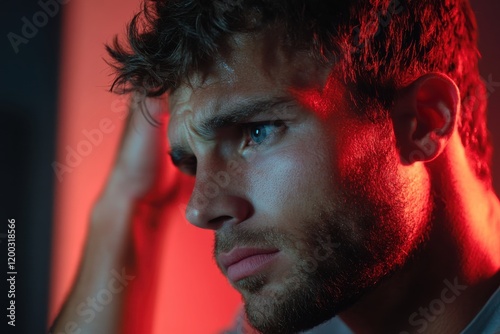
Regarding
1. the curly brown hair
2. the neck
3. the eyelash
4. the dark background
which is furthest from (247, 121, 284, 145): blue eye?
the dark background

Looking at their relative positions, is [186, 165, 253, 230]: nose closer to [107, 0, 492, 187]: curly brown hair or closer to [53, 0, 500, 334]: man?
[53, 0, 500, 334]: man

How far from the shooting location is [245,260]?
2.54 ft

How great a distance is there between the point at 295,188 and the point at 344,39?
210 millimetres

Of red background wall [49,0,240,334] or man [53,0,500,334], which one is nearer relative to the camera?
man [53,0,500,334]

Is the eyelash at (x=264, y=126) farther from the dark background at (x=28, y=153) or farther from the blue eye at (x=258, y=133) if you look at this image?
the dark background at (x=28, y=153)

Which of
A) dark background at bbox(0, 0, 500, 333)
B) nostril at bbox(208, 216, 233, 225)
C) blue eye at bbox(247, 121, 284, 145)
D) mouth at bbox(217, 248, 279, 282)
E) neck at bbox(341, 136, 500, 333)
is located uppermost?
dark background at bbox(0, 0, 500, 333)

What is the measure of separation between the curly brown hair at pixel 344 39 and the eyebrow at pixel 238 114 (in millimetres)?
70

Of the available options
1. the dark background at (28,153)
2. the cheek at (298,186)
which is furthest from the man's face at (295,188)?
the dark background at (28,153)

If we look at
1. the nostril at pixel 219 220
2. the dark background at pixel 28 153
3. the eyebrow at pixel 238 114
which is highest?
the dark background at pixel 28 153

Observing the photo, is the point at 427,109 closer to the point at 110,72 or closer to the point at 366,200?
the point at 366,200

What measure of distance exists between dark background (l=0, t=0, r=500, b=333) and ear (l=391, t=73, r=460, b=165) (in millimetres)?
633

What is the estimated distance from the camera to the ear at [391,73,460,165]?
77 centimetres

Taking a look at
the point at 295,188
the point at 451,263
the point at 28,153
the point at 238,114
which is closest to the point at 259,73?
the point at 238,114

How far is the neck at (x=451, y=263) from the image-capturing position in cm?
80
